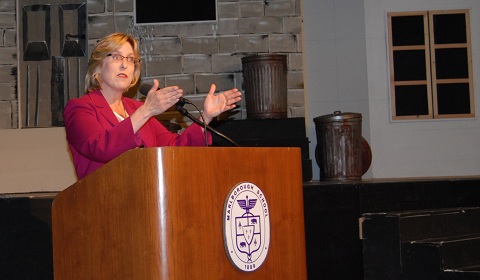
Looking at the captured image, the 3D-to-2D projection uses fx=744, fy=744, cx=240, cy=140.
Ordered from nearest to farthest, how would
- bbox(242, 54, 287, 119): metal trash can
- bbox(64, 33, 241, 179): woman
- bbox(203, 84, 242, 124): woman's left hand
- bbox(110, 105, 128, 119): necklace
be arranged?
bbox(64, 33, 241, 179): woman
bbox(203, 84, 242, 124): woman's left hand
bbox(110, 105, 128, 119): necklace
bbox(242, 54, 287, 119): metal trash can

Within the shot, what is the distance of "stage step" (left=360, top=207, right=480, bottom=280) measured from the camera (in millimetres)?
3486

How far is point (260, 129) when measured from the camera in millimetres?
4906

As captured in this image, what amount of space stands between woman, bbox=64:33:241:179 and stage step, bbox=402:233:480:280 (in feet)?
4.48

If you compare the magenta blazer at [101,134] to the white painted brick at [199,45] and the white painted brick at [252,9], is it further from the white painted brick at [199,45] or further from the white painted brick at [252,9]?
the white painted brick at [252,9]

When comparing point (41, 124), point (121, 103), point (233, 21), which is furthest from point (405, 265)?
point (41, 124)

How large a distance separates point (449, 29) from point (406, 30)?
35 centimetres

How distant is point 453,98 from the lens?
607cm

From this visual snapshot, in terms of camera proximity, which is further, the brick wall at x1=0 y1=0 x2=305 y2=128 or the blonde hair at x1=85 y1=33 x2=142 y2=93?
the brick wall at x1=0 y1=0 x2=305 y2=128

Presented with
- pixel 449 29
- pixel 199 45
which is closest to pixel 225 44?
pixel 199 45

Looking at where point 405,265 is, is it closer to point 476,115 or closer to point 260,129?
point 260,129

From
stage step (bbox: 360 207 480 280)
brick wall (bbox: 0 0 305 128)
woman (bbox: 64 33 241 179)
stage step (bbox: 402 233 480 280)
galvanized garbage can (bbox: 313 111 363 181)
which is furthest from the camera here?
brick wall (bbox: 0 0 305 128)

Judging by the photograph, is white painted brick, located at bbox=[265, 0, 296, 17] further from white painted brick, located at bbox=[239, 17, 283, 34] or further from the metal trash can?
the metal trash can

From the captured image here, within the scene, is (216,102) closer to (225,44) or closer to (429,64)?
(225,44)

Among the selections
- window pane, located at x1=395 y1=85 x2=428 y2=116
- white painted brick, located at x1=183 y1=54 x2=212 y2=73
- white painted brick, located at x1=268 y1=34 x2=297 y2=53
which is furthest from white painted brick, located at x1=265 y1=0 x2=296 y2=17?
window pane, located at x1=395 y1=85 x2=428 y2=116
